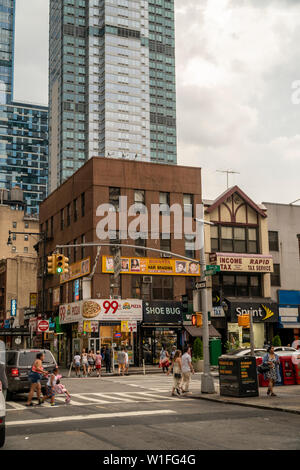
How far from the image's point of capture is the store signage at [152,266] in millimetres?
44344

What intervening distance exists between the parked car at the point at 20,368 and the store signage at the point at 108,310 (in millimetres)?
20326

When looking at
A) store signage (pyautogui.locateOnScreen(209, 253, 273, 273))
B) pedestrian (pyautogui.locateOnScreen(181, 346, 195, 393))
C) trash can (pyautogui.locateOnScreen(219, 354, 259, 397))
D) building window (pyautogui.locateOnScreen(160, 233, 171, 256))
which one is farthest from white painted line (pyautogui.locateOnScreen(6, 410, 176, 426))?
building window (pyautogui.locateOnScreen(160, 233, 171, 256))

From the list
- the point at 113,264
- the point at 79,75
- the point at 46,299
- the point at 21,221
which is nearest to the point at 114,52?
the point at 79,75

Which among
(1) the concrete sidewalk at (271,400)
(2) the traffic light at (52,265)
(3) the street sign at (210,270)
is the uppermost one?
(2) the traffic light at (52,265)

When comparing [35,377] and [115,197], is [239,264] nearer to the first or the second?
[115,197]

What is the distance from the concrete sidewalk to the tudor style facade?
23708mm

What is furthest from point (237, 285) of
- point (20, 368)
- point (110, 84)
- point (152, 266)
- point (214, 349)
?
point (110, 84)

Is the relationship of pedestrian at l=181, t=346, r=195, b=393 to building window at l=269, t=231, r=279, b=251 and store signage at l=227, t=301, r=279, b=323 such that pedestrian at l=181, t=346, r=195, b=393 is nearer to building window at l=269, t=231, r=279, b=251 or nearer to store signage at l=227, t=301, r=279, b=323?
store signage at l=227, t=301, r=279, b=323

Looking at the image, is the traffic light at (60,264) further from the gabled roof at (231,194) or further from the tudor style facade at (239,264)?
the gabled roof at (231,194)

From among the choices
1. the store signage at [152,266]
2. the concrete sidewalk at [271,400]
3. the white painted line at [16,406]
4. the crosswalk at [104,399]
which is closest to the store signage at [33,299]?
the store signage at [152,266]

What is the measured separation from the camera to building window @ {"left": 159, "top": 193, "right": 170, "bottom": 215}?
1870 inches

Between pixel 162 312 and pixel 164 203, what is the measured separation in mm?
9155

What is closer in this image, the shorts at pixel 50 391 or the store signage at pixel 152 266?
the shorts at pixel 50 391
